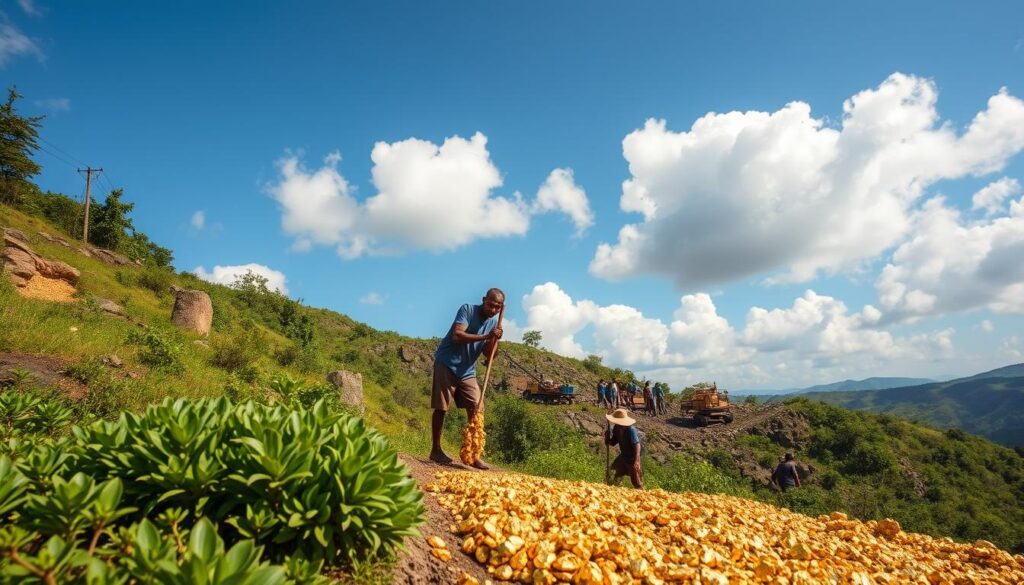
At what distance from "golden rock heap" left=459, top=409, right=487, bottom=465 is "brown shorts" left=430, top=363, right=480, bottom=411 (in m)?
0.23

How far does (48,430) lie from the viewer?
11.5 feet

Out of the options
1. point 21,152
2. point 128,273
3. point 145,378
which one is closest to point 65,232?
point 21,152

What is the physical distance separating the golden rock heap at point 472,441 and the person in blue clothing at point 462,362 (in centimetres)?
7

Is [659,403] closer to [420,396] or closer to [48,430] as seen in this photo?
[420,396]

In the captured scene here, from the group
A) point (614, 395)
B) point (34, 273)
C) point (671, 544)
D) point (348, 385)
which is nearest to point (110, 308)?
point (34, 273)

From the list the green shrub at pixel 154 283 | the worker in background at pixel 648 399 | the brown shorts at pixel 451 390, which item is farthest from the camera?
the worker in background at pixel 648 399

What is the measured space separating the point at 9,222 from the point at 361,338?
25585 millimetres

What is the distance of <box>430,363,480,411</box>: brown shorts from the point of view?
5.86 m

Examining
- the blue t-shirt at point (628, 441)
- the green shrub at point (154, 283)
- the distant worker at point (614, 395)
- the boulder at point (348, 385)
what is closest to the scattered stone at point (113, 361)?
the boulder at point (348, 385)

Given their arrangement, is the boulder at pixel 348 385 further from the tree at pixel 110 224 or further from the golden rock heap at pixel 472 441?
the tree at pixel 110 224

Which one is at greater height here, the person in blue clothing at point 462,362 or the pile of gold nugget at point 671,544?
the person in blue clothing at point 462,362

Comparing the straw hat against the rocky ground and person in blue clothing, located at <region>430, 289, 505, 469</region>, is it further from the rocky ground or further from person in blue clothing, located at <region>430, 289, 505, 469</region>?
the rocky ground

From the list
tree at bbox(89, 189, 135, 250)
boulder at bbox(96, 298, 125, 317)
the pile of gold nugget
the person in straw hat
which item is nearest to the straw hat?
the person in straw hat

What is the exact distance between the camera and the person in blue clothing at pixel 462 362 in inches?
231
